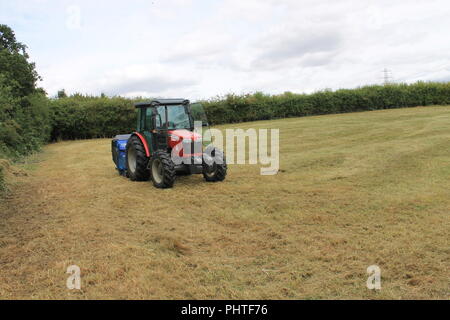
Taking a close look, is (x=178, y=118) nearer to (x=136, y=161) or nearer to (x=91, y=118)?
(x=136, y=161)

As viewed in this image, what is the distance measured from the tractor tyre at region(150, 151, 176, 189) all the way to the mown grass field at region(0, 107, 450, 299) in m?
0.29

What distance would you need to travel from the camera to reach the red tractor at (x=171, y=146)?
972cm

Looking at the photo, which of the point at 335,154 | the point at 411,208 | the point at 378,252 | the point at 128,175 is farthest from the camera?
the point at 335,154

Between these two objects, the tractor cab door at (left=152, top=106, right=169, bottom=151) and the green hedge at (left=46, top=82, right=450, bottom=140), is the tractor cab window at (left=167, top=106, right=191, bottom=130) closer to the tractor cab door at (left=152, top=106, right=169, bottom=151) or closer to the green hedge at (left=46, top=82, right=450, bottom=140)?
the tractor cab door at (left=152, top=106, right=169, bottom=151)

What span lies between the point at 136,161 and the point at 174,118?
1457mm

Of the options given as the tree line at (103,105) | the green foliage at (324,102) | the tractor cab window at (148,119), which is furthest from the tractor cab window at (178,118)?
the green foliage at (324,102)

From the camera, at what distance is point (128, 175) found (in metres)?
11.4

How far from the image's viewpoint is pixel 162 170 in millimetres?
9586

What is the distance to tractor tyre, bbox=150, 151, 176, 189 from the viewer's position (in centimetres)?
945
